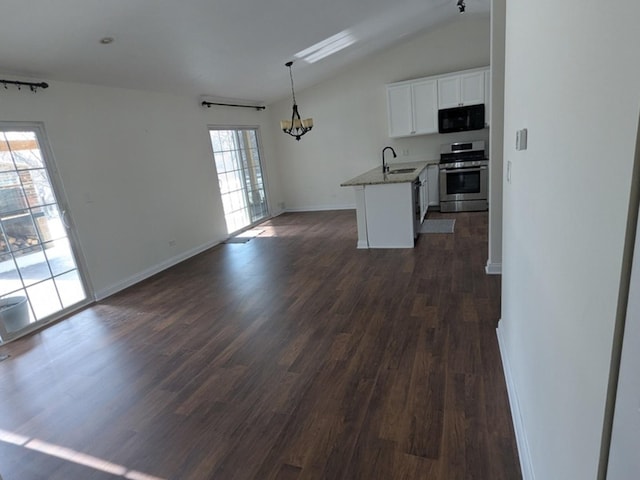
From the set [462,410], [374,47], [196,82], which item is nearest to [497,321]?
[462,410]

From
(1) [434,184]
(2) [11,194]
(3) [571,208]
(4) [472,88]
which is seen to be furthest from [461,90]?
(2) [11,194]

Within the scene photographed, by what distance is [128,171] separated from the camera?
4559mm

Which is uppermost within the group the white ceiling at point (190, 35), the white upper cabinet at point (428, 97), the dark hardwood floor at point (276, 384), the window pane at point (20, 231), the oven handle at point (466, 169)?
the white ceiling at point (190, 35)

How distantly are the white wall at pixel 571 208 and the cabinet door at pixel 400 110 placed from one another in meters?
5.28

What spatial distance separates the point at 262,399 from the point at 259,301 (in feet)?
4.88

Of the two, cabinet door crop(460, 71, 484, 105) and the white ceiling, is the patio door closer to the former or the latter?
the white ceiling

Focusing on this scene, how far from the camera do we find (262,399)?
2.18 metres

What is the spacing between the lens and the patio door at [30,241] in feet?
11.1

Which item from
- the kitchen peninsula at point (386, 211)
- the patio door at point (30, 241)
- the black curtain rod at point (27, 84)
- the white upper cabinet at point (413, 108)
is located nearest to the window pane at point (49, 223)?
the patio door at point (30, 241)

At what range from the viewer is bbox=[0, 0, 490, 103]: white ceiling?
2.85 m

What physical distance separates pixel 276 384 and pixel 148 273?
3.24 m

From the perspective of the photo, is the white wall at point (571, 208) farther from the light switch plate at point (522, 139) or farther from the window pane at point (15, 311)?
the window pane at point (15, 311)

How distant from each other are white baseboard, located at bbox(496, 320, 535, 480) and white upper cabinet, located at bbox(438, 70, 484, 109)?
5.19m

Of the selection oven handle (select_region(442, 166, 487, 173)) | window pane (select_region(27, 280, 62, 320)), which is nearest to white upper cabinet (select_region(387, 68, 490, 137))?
oven handle (select_region(442, 166, 487, 173))
